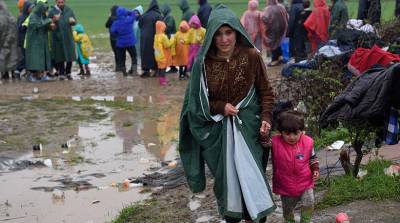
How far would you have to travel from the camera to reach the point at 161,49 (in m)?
13.2

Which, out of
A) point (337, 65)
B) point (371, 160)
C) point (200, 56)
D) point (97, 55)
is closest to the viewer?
point (200, 56)

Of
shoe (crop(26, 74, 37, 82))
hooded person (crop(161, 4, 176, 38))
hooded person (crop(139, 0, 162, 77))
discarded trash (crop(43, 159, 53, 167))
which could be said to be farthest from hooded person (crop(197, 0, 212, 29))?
discarded trash (crop(43, 159, 53, 167))

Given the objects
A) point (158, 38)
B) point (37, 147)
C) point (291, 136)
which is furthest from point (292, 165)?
point (158, 38)

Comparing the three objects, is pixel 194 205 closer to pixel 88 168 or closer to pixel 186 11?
pixel 88 168

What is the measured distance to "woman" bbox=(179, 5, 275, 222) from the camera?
4.33m

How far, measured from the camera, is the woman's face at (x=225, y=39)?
4.33 m

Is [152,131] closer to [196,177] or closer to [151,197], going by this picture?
[151,197]

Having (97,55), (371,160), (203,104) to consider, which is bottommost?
(97,55)

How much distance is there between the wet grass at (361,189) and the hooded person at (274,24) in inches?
354

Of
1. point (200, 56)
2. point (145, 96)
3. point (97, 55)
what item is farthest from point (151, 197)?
point (97, 55)

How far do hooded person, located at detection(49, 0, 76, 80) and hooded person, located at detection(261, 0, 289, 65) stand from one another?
3.89m

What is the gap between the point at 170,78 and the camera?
1398cm

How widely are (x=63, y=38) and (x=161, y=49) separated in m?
2.18

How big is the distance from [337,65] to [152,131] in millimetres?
2780
